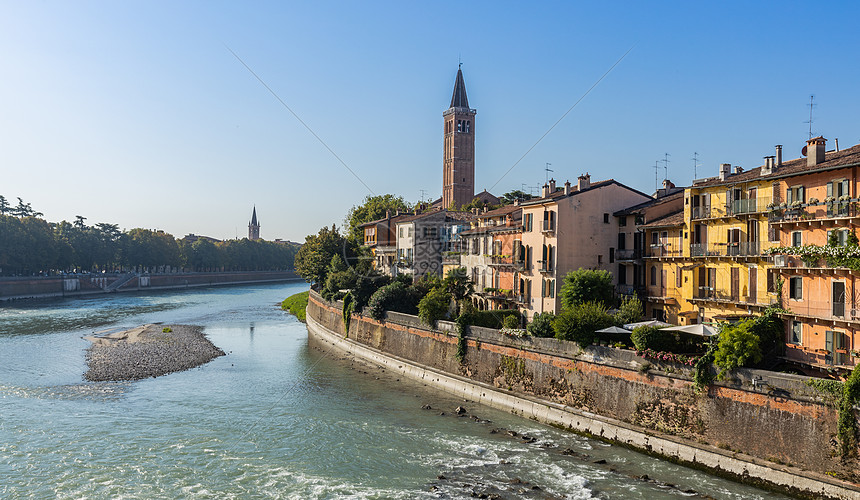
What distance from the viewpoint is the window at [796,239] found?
2442cm

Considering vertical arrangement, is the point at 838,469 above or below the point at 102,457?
above

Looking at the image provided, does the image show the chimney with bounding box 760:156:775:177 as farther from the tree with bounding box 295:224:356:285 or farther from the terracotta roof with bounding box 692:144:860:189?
the tree with bounding box 295:224:356:285

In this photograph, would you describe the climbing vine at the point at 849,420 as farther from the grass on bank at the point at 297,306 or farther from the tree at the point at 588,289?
the grass on bank at the point at 297,306

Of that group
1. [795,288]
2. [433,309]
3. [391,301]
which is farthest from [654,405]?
[391,301]

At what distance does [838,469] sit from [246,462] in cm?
1979

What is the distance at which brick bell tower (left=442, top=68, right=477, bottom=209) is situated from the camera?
112m

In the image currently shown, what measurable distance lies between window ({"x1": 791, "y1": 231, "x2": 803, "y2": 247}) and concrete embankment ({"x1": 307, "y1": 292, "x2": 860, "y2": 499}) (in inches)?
286

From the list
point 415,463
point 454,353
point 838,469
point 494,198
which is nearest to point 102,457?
point 415,463

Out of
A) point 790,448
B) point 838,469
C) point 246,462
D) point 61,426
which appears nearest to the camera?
point 838,469

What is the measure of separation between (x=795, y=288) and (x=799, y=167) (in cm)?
548

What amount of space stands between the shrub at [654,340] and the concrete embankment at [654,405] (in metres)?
0.71

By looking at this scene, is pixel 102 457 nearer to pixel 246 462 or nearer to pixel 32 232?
pixel 246 462

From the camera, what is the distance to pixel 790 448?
62.6 ft

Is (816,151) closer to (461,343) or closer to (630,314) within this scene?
(630,314)
